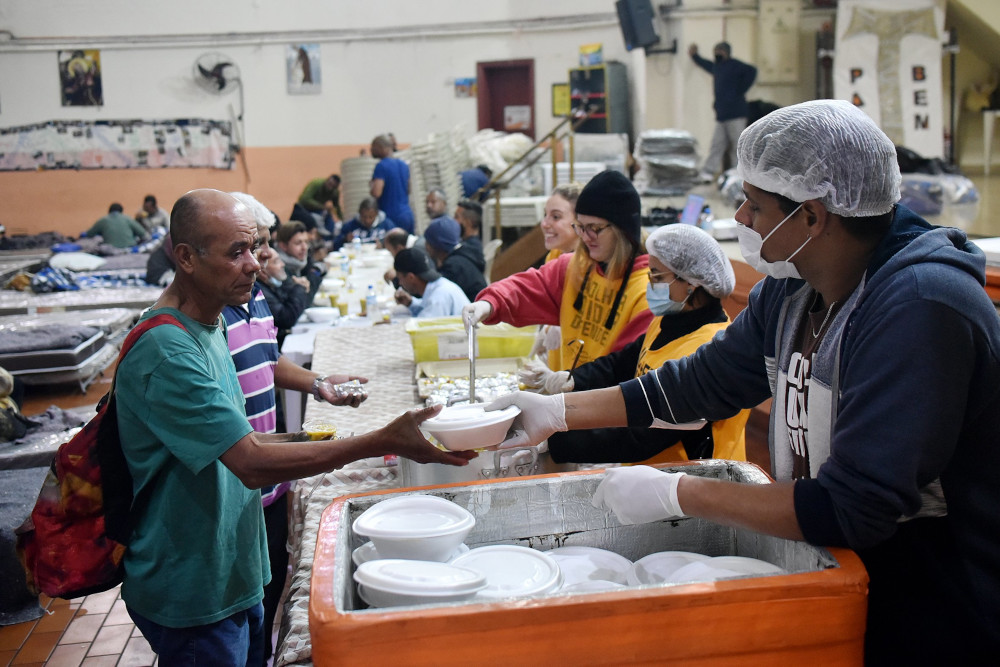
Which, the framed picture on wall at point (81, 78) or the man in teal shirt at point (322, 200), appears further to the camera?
the framed picture on wall at point (81, 78)

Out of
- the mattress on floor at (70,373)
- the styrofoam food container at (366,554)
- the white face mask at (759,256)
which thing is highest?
the white face mask at (759,256)

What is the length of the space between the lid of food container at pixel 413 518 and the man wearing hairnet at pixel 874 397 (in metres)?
0.31

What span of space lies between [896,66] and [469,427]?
1012 centimetres

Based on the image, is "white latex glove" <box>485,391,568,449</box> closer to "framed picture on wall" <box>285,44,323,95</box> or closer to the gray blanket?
the gray blanket

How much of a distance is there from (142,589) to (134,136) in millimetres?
17111

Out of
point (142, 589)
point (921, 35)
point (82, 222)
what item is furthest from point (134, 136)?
point (142, 589)

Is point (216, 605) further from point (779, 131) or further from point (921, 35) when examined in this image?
point (921, 35)

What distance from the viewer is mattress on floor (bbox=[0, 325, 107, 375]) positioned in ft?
22.1

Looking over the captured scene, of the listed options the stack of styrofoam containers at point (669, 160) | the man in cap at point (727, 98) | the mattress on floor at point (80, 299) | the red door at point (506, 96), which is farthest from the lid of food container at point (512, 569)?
the red door at point (506, 96)

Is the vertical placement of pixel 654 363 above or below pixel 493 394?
above

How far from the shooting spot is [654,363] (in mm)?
2688

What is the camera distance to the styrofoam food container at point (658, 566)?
1632mm

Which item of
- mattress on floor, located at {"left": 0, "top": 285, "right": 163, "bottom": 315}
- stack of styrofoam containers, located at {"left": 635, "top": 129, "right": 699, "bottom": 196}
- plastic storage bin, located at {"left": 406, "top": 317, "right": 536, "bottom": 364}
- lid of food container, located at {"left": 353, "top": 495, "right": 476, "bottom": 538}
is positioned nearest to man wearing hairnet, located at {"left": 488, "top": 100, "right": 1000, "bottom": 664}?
lid of food container, located at {"left": 353, "top": 495, "right": 476, "bottom": 538}

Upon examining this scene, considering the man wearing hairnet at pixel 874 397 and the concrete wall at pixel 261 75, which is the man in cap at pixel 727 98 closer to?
the concrete wall at pixel 261 75
